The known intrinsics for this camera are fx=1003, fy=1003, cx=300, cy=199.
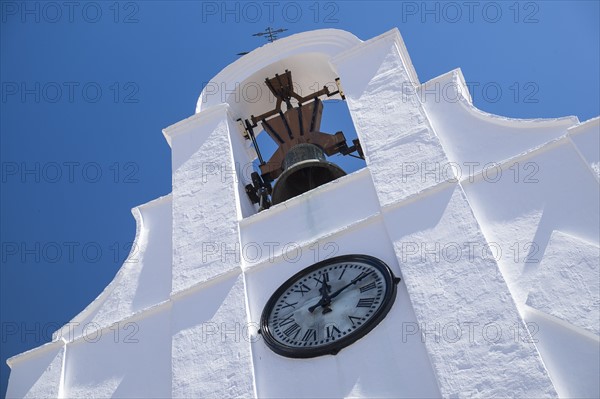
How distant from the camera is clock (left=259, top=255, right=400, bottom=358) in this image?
9.48 meters

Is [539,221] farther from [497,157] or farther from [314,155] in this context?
[314,155]

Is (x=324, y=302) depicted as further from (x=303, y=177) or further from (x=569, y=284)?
(x=303, y=177)

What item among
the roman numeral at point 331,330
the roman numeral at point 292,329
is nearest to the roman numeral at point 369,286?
the roman numeral at point 331,330

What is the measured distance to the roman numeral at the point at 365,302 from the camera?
9688 millimetres

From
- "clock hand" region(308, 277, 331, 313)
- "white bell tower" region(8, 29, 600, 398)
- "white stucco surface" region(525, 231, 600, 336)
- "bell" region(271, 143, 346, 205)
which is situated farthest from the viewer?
"bell" region(271, 143, 346, 205)

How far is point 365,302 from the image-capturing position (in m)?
9.73

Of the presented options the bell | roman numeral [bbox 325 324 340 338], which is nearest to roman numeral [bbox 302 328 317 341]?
roman numeral [bbox 325 324 340 338]

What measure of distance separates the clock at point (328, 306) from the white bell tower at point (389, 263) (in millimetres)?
67

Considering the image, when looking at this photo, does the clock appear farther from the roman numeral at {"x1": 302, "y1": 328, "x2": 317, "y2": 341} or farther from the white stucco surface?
the white stucco surface

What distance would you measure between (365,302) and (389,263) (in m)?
0.50

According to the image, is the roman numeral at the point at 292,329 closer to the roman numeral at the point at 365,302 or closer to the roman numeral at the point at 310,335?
the roman numeral at the point at 310,335

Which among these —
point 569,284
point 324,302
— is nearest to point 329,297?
point 324,302

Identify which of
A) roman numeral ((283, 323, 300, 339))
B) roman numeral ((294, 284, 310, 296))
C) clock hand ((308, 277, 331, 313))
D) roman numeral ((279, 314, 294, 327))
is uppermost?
roman numeral ((294, 284, 310, 296))

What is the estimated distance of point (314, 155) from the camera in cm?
1244
